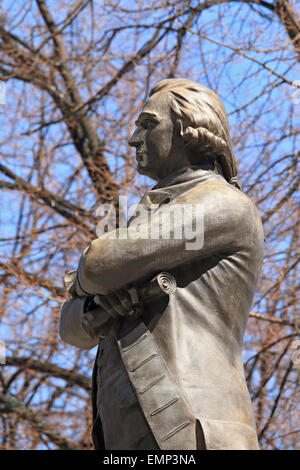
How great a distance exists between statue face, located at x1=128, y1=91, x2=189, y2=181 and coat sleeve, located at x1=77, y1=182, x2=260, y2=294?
31 cm

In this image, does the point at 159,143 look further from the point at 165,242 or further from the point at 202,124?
the point at 165,242

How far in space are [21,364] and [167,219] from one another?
25.2ft

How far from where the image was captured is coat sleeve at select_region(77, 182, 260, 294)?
10.5 ft

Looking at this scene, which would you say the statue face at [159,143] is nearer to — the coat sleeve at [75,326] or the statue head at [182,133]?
the statue head at [182,133]

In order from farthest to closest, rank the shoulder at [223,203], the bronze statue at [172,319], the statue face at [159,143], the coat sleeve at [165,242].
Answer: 1. the statue face at [159,143]
2. the shoulder at [223,203]
3. the coat sleeve at [165,242]
4. the bronze statue at [172,319]

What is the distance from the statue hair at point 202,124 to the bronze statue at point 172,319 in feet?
0.49

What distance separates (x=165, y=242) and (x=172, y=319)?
259 millimetres

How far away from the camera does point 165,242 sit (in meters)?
3.23

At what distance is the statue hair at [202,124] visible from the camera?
3.60 m

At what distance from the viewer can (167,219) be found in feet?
10.8

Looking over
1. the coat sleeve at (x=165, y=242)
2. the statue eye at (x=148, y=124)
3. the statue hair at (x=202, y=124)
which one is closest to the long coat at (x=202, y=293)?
the coat sleeve at (x=165, y=242)

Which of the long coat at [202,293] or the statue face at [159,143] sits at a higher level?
the statue face at [159,143]

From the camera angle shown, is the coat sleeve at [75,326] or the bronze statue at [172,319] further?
the coat sleeve at [75,326]

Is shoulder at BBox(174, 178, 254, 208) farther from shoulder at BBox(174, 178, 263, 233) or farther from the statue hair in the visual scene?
the statue hair
